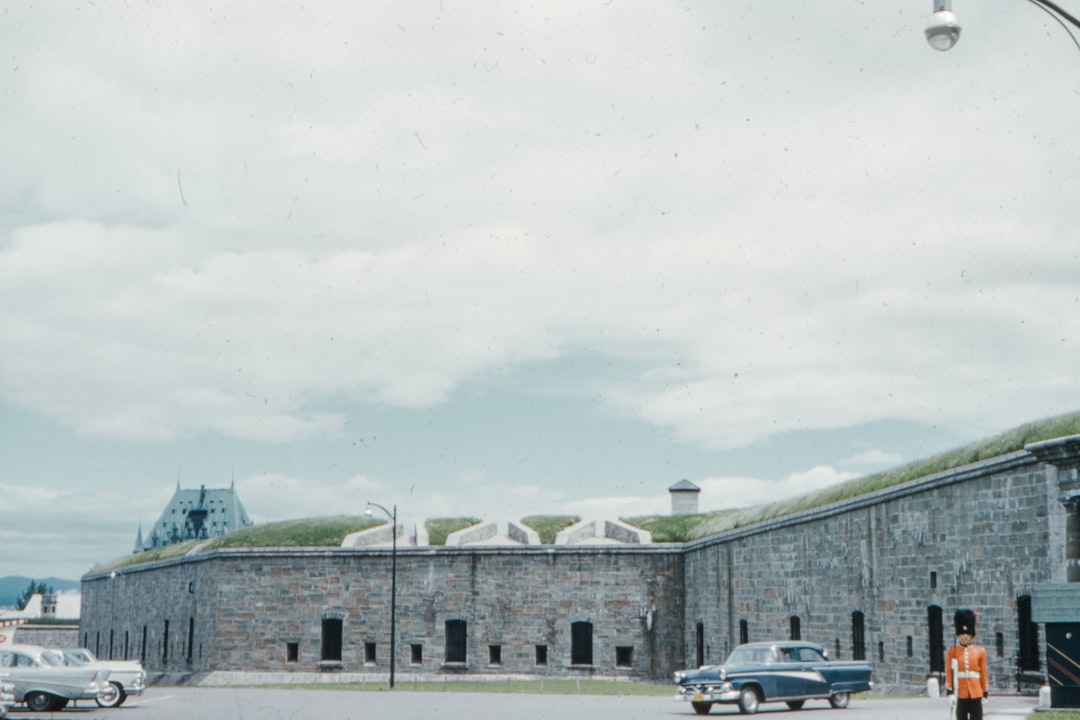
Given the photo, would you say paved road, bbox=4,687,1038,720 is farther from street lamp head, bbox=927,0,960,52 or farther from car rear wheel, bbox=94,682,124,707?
street lamp head, bbox=927,0,960,52

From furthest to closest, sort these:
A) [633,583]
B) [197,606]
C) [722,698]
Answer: [197,606] → [633,583] → [722,698]

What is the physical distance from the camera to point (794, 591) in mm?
29203

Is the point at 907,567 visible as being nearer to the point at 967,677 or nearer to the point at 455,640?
the point at 967,677

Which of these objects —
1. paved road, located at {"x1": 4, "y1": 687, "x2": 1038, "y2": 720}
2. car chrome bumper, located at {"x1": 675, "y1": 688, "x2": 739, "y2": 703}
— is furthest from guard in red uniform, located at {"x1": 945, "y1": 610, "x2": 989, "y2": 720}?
car chrome bumper, located at {"x1": 675, "y1": 688, "x2": 739, "y2": 703}

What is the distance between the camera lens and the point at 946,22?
10156 millimetres

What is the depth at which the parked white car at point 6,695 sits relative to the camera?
Result: 60.3ft

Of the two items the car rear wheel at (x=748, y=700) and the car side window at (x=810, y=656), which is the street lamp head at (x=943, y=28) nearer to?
the car rear wheel at (x=748, y=700)

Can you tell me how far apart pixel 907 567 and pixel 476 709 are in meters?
9.11

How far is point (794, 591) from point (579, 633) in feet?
39.8

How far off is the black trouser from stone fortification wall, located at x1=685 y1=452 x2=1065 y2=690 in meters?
7.48

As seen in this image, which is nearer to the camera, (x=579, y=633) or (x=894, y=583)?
(x=894, y=583)

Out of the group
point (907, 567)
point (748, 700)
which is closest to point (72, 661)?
point (748, 700)

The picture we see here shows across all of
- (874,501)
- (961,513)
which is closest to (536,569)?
(874,501)

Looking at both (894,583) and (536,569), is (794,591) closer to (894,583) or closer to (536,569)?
(894,583)
